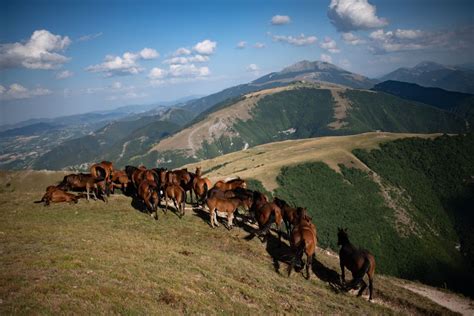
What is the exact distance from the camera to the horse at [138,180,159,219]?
2380 centimetres

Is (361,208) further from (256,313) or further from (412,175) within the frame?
(256,313)

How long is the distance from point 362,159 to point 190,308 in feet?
571

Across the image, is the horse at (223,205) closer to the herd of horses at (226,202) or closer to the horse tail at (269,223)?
the herd of horses at (226,202)

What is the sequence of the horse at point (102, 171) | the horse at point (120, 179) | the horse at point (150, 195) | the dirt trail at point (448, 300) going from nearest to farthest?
the dirt trail at point (448, 300) → the horse at point (150, 195) → the horse at point (102, 171) → the horse at point (120, 179)

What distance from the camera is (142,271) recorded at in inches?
567

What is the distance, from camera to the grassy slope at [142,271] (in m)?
11.4

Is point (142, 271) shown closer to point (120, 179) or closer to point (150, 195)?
point (150, 195)

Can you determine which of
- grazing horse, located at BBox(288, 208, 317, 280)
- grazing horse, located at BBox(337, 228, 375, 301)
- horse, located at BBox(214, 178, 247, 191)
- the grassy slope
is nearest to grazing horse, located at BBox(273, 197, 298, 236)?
the grassy slope

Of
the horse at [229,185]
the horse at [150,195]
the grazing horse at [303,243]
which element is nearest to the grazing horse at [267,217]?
the grazing horse at [303,243]

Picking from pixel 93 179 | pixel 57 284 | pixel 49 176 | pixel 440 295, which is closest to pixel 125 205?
pixel 93 179

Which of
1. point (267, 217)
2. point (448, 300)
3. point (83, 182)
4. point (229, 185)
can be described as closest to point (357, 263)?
point (267, 217)

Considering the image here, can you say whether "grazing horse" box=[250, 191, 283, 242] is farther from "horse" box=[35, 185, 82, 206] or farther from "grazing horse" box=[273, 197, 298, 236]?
"horse" box=[35, 185, 82, 206]

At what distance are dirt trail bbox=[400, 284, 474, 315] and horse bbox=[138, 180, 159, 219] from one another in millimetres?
21753

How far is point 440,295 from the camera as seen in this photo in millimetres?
24531
